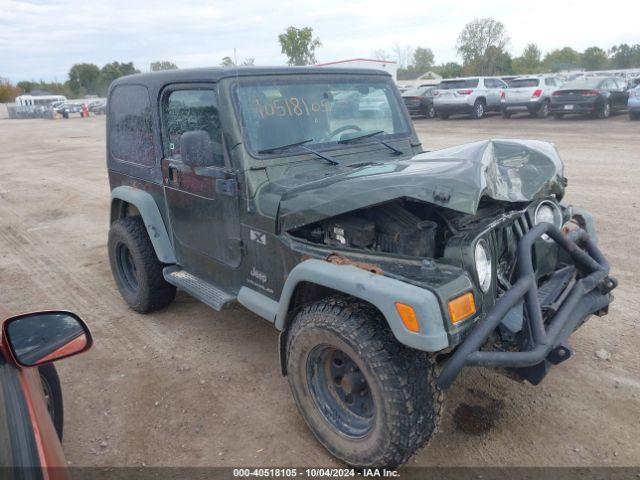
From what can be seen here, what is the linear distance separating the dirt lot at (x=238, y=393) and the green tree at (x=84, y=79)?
7152 cm

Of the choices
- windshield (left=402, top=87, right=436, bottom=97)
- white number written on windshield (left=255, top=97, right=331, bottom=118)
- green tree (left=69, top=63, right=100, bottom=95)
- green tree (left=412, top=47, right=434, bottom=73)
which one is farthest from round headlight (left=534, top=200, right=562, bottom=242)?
green tree (left=412, top=47, right=434, bottom=73)

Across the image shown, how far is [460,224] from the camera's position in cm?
277

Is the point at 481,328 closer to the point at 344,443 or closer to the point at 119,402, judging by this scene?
the point at 344,443

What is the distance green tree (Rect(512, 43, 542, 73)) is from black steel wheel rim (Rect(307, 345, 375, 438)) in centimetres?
5845

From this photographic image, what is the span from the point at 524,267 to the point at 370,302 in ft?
2.55

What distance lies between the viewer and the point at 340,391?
2.86m

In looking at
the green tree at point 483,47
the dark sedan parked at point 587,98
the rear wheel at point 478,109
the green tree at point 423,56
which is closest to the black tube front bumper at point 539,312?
the dark sedan parked at point 587,98

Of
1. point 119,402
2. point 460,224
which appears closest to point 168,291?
point 119,402

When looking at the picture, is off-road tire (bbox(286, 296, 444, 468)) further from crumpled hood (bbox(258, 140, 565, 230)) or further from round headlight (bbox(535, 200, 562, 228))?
round headlight (bbox(535, 200, 562, 228))

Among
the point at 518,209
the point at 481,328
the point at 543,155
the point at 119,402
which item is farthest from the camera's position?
the point at 119,402

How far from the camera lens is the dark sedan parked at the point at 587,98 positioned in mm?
17516

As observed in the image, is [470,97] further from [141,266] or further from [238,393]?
[238,393]

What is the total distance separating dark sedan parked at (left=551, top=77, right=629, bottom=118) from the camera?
17.5 metres

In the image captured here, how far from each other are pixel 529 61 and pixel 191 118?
65.9m
